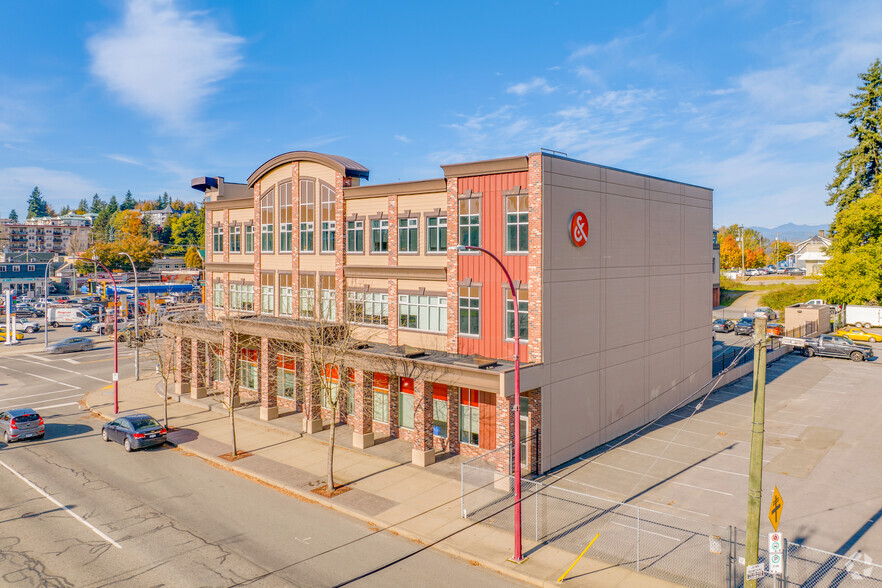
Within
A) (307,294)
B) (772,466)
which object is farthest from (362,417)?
(772,466)

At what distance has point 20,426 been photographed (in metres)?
28.0

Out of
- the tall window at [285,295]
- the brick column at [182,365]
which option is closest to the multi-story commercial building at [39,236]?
the brick column at [182,365]

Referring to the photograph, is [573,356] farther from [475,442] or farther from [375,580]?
[375,580]

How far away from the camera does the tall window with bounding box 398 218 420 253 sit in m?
27.5

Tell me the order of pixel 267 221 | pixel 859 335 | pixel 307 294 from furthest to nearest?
pixel 859 335 < pixel 267 221 < pixel 307 294

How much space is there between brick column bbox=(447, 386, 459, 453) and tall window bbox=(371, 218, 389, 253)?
847 centimetres

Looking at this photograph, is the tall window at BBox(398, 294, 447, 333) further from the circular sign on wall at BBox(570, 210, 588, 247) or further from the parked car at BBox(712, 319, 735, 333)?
the parked car at BBox(712, 319, 735, 333)

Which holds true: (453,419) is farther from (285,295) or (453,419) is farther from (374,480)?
(285,295)

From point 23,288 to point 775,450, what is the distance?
446 ft

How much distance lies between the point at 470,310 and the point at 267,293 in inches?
673

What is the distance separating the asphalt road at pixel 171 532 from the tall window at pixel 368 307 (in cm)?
1023

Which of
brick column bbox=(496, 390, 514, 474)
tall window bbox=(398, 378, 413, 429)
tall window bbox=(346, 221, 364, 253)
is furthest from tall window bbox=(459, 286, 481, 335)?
tall window bbox=(346, 221, 364, 253)

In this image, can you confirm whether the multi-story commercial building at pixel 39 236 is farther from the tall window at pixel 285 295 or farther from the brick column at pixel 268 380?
the brick column at pixel 268 380

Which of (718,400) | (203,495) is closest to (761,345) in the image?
(203,495)
